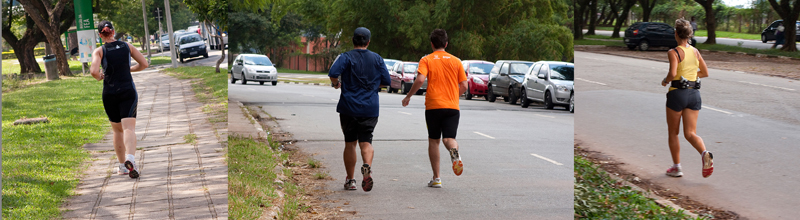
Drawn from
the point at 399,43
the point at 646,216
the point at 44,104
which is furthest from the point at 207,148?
the point at 646,216

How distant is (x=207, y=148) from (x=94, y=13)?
1983 millimetres

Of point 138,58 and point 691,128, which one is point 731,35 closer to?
point 691,128

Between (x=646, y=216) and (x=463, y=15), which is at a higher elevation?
(x=463, y=15)

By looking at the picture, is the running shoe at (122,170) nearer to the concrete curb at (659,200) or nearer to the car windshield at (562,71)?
the car windshield at (562,71)

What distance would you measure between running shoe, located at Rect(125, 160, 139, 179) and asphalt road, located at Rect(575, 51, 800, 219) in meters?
3.74

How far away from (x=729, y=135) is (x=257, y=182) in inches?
153

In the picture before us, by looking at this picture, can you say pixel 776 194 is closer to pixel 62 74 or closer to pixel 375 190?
pixel 375 190

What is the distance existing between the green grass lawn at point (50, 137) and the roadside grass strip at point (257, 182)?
137 centimetres

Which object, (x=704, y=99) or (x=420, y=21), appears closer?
(x=420, y=21)

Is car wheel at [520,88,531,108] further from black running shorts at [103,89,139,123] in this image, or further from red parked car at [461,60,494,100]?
black running shorts at [103,89,139,123]

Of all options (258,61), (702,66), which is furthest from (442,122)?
(702,66)

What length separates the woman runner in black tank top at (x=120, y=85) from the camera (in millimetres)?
4297

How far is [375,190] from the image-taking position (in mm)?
4543

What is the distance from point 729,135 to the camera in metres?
5.24
